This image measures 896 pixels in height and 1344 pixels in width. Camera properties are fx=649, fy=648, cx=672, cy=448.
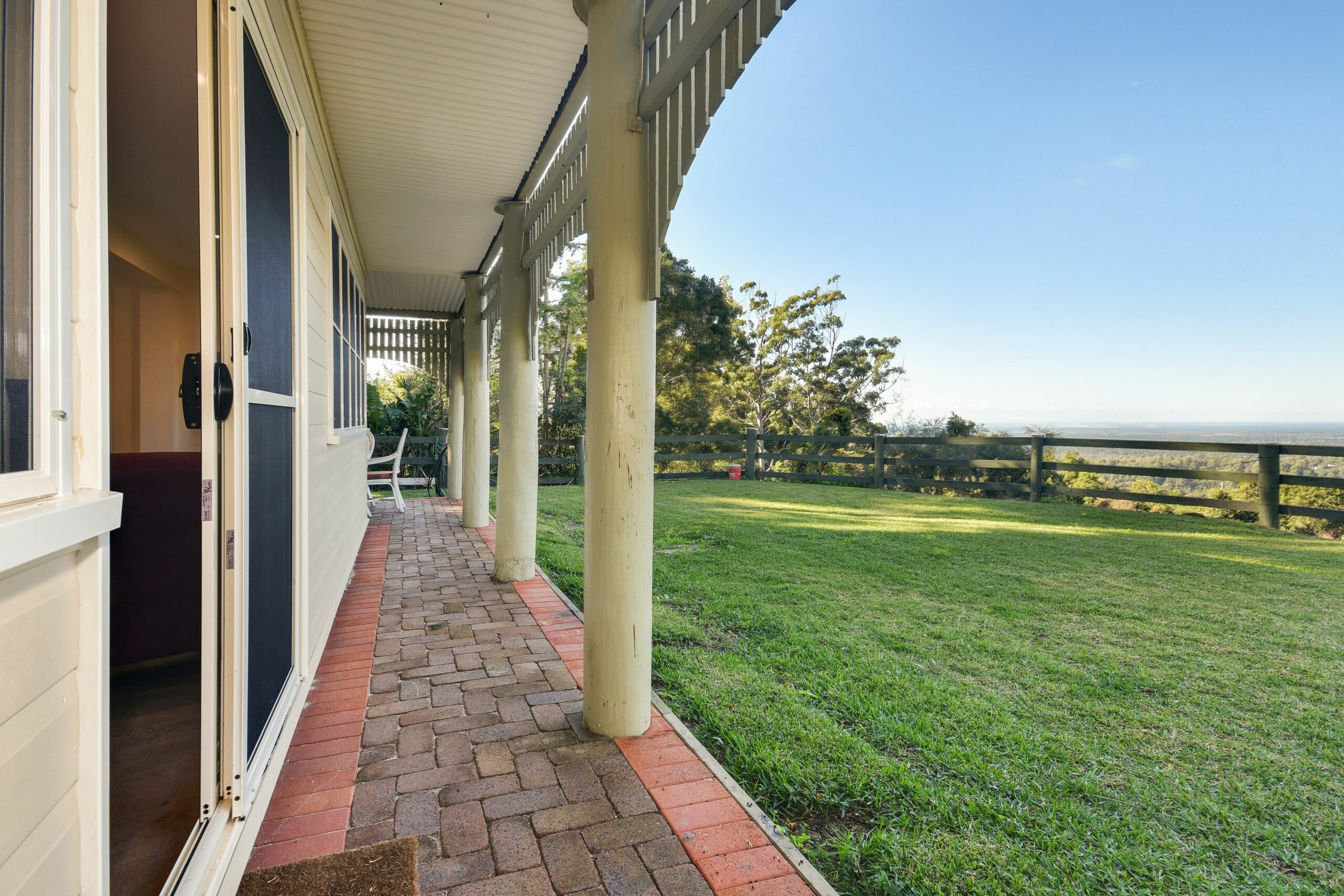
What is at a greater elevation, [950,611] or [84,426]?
[84,426]

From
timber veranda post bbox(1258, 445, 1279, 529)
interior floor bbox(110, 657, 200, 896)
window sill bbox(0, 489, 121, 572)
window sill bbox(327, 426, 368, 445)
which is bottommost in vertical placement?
interior floor bbox(110, 657, 200, 896)

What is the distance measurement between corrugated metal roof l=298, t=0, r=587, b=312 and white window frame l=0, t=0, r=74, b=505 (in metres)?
2.07

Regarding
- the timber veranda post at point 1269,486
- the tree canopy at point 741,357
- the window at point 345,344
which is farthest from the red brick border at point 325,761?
the tree canopy at point 741,357

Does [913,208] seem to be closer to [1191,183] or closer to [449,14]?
[1191,183]

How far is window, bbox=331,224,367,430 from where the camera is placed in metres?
3.95

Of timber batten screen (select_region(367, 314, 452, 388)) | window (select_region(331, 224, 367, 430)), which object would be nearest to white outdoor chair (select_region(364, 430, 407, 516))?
window (select_region(331, 224, 367, 430))

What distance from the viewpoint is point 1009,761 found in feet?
6.81

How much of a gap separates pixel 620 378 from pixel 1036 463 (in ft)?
28.1

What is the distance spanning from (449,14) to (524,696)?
269 centimetres

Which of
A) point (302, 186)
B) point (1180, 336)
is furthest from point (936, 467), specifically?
point (1180, 336)

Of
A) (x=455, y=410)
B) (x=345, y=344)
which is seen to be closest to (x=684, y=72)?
(x=345, y=344)

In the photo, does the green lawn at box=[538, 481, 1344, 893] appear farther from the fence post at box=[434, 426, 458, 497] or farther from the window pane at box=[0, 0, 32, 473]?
the fence post at box=[434, 426, 458, 497]

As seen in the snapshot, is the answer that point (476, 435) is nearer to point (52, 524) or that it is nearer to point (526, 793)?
point (526, 793)

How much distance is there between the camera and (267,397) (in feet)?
6.15
